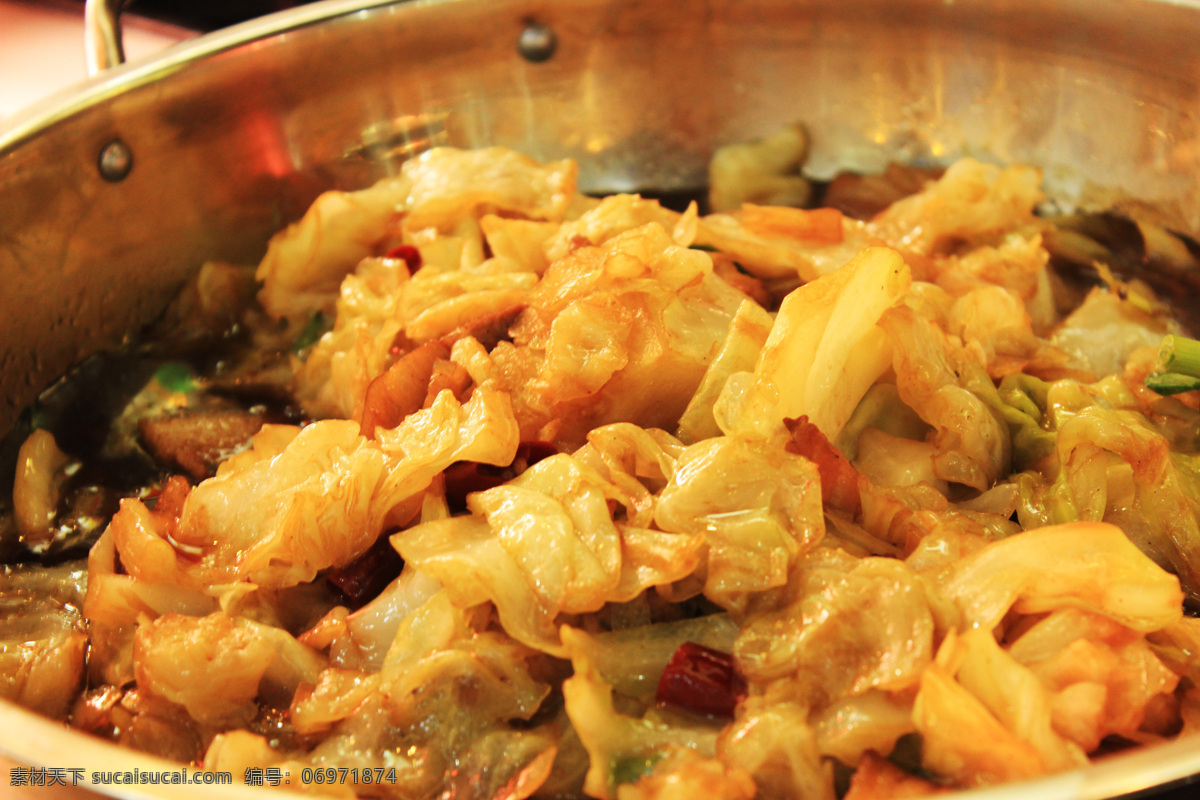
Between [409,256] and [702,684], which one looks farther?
[409,256]

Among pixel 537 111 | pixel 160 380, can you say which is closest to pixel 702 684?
pixel 160 380

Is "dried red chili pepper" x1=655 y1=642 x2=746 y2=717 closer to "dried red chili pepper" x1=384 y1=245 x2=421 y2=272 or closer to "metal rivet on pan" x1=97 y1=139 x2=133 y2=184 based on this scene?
"dried red chili pepper" x1=384 y1=245 x2=421 y2=272

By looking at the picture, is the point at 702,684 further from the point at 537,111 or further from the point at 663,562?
the point at 537,111

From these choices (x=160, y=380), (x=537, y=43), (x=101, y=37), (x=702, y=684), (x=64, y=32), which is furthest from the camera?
(x=64, y=32)

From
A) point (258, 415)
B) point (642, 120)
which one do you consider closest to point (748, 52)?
point (642, 120)

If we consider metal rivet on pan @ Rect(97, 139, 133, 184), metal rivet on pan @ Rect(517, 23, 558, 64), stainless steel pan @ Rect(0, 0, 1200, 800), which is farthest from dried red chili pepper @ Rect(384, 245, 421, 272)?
metal rivet on pan @ Rect(517, 23, 558, 64)

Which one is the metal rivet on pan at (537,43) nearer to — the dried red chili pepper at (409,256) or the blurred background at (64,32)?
the dried red chili pepper at (409,256)

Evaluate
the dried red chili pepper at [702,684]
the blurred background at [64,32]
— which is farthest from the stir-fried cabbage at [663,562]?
the blurred background at [64,32]
